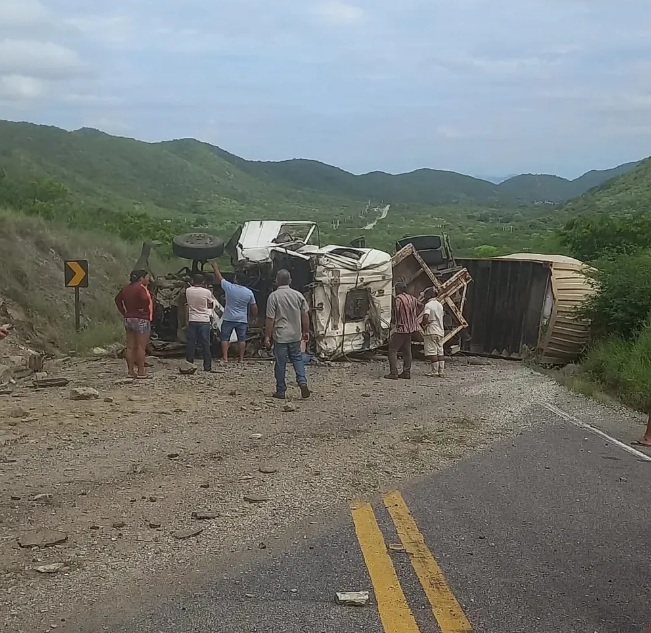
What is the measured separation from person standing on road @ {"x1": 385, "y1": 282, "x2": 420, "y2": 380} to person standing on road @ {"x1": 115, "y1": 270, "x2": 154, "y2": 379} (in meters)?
4.29

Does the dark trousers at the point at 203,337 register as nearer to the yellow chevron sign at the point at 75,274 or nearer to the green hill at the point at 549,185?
the yellow chevron sign at the point at 75,274

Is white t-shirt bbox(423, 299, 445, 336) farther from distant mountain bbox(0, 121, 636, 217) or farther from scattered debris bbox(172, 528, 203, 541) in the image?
distant mountain bbox(0, 121, 636, 217)

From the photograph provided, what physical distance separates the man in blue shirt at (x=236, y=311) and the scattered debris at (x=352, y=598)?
11222 millimetres

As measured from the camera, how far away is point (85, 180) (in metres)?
68.6

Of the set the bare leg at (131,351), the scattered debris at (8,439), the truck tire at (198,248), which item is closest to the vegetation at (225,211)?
the truck tire at (198,248)

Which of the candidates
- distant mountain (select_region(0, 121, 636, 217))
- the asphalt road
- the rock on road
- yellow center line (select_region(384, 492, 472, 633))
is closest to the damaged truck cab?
the rock on road

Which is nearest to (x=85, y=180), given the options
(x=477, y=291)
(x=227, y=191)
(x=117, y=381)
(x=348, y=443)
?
(x=227, y=191)

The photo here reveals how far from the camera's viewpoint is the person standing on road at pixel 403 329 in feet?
51.5

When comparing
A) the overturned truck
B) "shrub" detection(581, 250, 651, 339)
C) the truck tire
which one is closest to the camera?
"shrub" detection(581, 250, 651, 339)

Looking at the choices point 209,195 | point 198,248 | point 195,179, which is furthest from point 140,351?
point 195,179

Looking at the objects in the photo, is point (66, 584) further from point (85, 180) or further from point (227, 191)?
point (227, 191)

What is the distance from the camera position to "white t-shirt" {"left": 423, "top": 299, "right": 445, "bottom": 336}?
1684cm

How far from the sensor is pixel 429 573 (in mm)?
5180

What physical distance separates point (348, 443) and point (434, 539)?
3356mm
